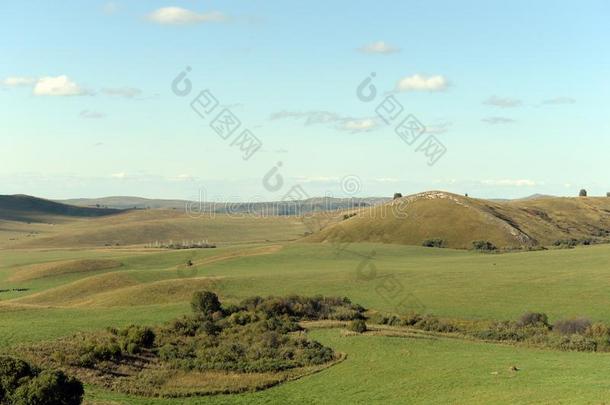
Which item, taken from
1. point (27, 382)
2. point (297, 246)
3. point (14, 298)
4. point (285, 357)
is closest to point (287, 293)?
point (285, 357)

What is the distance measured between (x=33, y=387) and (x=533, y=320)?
39.8 m

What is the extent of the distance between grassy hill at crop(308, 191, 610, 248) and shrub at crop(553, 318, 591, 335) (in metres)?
75.6

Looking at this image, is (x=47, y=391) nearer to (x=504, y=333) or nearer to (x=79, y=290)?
(x=504, y=333)

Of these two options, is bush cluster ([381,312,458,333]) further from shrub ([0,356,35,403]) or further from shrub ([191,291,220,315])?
shrub ([0,356,35,403])

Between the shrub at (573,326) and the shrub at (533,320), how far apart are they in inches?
46.5

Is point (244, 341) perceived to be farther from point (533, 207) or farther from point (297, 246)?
point (533, 207)

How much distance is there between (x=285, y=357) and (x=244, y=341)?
600 centimetres

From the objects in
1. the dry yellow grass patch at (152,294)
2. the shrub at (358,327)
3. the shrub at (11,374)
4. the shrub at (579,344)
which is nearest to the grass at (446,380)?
the shrub at (579,344)

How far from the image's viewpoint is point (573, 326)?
5184cm

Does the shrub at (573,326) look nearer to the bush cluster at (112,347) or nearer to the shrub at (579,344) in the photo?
the shrub at (579,344)

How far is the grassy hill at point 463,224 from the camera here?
134 metres

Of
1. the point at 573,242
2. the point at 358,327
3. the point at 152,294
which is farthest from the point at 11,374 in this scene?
the point at 573,242

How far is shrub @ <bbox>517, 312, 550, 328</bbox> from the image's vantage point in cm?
5376

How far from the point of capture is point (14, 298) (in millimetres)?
80000
